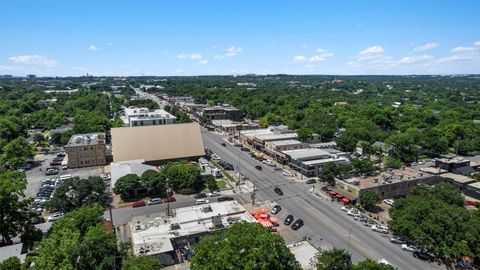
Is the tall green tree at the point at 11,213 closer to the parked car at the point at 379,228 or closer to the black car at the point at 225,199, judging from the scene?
the black car at the point at 225,199

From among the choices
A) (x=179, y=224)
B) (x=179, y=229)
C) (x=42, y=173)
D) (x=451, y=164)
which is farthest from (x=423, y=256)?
(x=42, y=173)

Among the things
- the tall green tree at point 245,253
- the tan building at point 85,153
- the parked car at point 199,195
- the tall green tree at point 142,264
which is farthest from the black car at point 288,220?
the tan building at point 85,153

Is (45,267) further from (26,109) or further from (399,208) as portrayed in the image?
(26,109)

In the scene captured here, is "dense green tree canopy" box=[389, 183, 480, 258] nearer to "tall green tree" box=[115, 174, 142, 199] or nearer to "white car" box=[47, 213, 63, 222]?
"tall green tree" box=[115, 174, 142, 199]

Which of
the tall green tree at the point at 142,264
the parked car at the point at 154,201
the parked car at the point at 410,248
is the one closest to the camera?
the tall green tree at the point at 142,264

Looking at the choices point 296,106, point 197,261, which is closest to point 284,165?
point 197,261
